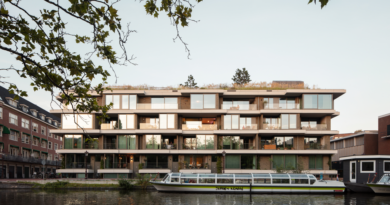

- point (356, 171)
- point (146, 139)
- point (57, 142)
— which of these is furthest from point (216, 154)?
point (57, 142)

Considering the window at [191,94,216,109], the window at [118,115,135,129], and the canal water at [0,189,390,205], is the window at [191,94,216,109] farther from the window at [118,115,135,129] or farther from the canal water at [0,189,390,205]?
the canal water at [0,189,390,205]

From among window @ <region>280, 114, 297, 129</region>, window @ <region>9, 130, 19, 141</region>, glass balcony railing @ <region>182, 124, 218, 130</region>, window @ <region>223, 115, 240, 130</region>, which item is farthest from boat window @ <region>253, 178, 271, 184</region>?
window @ <region>9, 130, 19, 141</region>

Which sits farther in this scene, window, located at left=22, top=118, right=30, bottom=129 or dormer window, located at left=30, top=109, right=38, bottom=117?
dormer window, located at left=30, top=109, right=38, bottom=117

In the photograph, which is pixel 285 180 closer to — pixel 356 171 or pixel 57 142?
pixel 356 171

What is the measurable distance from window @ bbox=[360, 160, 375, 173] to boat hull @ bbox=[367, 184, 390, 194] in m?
2.65

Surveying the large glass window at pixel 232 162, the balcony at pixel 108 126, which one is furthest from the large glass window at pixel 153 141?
the large glass window at pixel 232 162

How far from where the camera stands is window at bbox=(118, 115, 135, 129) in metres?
46.6

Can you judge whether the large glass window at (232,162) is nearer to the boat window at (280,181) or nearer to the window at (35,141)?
the boat window at (280,181)

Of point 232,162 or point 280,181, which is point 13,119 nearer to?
point 232,162

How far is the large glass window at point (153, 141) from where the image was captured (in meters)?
46.1

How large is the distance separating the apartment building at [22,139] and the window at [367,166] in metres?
41.8

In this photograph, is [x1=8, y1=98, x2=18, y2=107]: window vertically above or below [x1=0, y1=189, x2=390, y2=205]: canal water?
above

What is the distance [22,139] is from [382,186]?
58.7m

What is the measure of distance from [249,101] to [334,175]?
1592 centimetres
